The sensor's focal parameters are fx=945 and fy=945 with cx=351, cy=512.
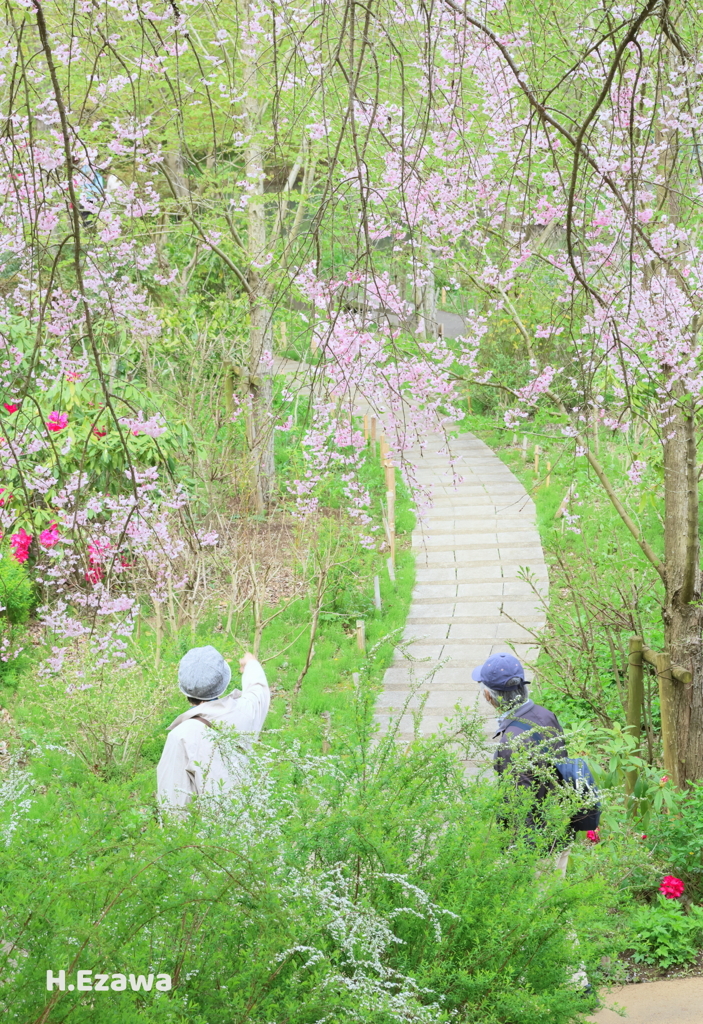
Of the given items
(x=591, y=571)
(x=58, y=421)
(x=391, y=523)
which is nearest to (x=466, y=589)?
(x=391, y=523)

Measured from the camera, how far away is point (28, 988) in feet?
4.43

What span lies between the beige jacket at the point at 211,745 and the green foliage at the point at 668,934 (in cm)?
174

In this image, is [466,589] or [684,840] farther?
[466,589]

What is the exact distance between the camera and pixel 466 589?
8.45 meters

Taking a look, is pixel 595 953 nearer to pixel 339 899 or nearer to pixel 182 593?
pixel 339 899

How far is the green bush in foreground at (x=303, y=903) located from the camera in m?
1.47

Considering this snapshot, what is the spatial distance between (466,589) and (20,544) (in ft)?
12.5

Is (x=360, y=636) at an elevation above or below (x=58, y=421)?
below

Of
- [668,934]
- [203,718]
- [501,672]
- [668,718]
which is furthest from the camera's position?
[668,718]

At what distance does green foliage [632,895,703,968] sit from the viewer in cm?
358

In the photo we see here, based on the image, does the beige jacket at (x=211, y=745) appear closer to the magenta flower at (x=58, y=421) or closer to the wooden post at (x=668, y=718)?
the wooden post at (x=668, y=718)

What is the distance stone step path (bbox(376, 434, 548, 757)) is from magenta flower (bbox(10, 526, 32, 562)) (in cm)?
303

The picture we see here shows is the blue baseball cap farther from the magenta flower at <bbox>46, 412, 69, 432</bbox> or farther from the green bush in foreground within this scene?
the magenta flower at <bbox>46, 412, 69, 432</bbox>

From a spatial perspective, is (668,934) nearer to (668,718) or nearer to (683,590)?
(668,718)
